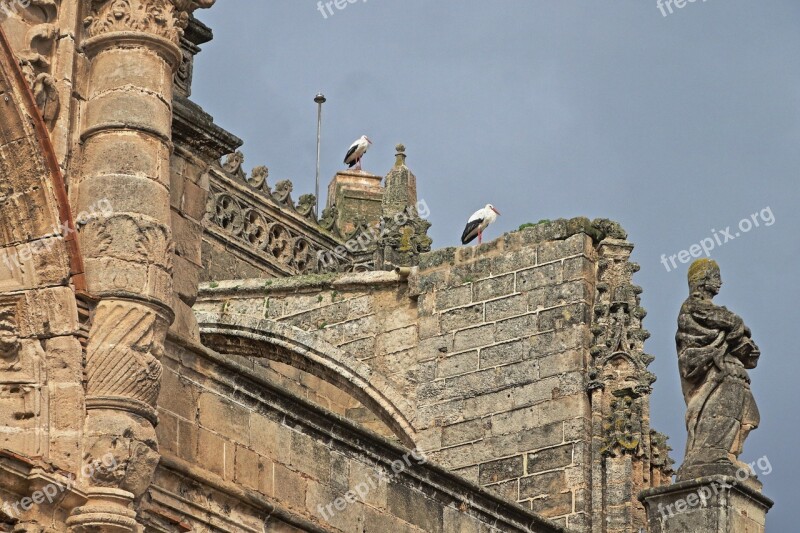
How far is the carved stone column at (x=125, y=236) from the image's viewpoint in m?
12.6

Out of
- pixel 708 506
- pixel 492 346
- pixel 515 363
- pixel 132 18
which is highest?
Result: pixel 492 346

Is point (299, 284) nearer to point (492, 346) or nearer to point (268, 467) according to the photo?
point (492, 346)

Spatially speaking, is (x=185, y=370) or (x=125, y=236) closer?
(x=125, y=236)

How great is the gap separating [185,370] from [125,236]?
1.14m

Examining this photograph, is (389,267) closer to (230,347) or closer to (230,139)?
(230,347)

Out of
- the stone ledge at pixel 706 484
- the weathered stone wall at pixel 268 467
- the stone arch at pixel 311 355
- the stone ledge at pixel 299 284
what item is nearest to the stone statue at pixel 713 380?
the stone ledge at pixel 706 484

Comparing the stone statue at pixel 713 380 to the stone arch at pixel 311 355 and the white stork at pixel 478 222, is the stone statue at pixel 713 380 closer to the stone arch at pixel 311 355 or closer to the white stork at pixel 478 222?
the stone arch at pixel 311 355

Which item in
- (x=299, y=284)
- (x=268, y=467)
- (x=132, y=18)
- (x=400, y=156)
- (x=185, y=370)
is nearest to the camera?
(x=132, y=18)

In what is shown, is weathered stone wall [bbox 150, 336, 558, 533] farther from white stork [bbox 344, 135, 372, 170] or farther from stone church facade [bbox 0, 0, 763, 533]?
white stork [bbox 344, 135, 372, 170]

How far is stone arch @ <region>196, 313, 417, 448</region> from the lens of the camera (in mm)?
21453

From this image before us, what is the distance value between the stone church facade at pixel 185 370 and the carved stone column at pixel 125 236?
0.01 meters

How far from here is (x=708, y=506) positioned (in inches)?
659

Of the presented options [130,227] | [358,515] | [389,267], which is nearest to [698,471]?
[358,515]

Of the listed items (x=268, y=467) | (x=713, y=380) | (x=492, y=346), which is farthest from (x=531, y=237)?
(x=268, y=467)
